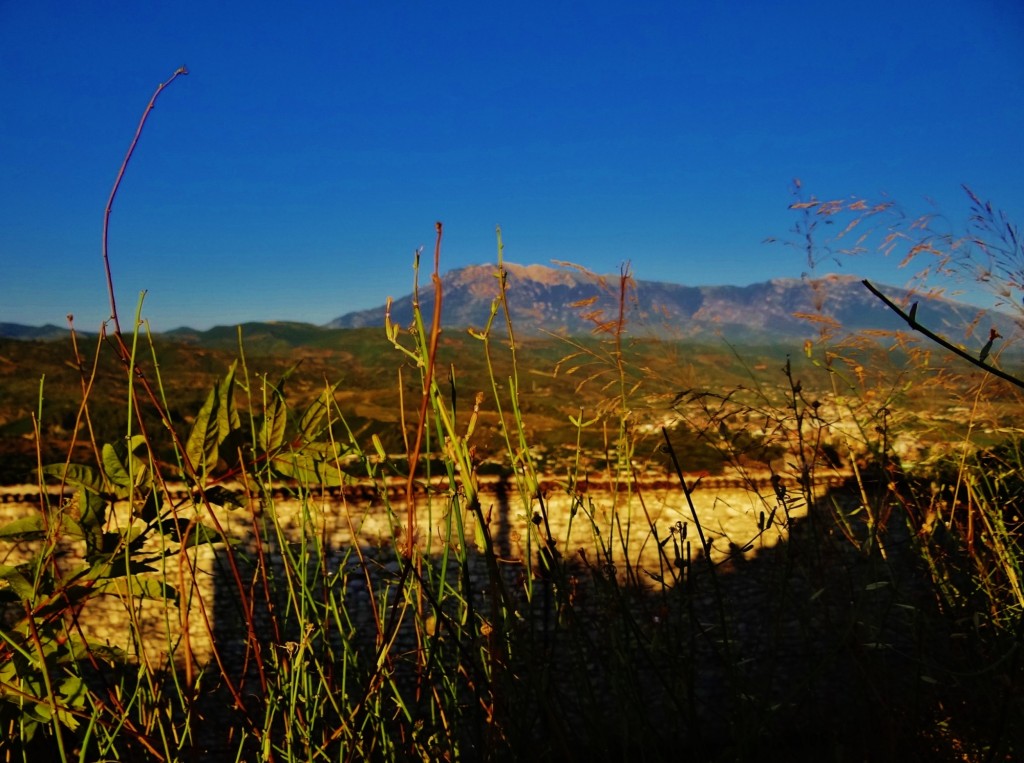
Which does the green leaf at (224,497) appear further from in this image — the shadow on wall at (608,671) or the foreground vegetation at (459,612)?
the shadow on wall at (608,671)

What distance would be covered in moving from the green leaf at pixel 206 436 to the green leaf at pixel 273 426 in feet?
0.29

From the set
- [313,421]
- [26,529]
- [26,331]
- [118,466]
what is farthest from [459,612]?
[26,331]

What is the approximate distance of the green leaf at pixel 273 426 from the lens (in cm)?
122

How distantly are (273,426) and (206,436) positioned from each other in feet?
0.40

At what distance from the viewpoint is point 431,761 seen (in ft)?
3.70

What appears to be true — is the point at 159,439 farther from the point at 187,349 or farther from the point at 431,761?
the point at 187,349

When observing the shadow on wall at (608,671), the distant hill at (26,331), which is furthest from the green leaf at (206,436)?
the distant hill at (26,331)

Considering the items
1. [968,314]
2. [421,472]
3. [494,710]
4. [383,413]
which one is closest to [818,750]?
[494,710]

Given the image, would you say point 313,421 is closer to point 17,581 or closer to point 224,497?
point 224,497

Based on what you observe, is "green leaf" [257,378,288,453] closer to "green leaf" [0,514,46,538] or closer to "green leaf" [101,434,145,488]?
"green leaf" [101,434,145,488]

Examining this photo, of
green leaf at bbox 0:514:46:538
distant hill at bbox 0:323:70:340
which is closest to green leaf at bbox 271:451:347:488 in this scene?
green leaf at bbox 0:514:46:538

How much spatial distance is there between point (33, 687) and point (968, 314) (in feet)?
10.4

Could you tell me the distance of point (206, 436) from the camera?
126 centimetres

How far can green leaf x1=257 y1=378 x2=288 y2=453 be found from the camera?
122cm
